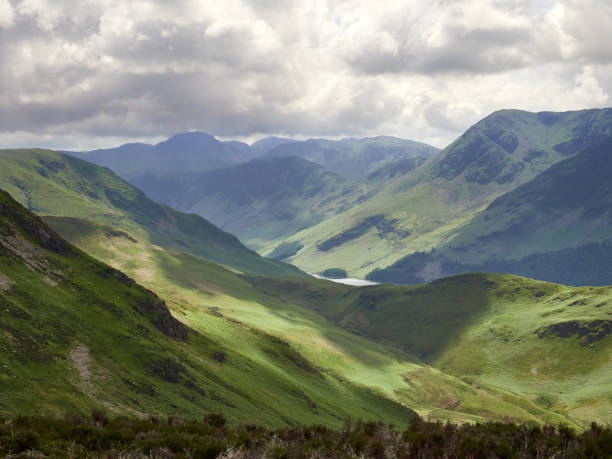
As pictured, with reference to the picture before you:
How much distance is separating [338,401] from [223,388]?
190 feet

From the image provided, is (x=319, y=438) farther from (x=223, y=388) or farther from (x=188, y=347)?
(x=188, y=347)

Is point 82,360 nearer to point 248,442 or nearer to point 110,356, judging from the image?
point 110,356

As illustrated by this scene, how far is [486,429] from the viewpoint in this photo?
142ft

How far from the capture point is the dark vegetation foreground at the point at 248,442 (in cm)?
3005

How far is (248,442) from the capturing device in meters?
35.0

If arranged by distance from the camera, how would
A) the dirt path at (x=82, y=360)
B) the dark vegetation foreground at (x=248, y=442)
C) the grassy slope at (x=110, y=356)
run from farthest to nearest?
the dirt path at (x=82, y=360), the grassy slope at (x=110, y=356), the dark vegetation foreground at (x=248, y=442)

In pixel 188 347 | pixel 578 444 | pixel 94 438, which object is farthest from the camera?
pixel 188 347

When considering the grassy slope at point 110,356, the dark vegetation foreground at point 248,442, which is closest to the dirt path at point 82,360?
the grassy slope at point 110,356

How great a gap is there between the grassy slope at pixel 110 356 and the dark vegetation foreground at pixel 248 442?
82.6 feet

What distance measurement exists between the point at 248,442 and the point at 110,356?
58921mm

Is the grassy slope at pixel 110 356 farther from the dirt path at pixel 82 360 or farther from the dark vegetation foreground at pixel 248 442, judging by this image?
the dark vegetation foreground at pixel 248 442

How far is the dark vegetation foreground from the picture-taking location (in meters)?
30.0

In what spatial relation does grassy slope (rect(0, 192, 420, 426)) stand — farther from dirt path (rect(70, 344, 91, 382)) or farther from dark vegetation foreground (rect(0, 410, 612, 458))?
dark vegetation foreground (rect(0, 410, 612, 458))

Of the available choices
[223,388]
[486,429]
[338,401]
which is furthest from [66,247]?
[486,429]
